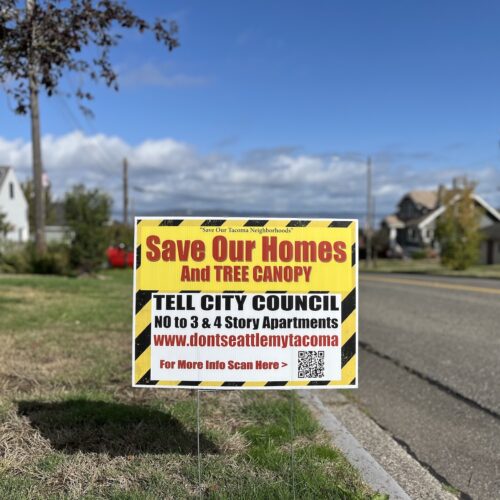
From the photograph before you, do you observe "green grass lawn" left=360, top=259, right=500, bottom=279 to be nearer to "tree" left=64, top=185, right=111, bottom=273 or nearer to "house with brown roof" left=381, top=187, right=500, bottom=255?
"tree" left=64, top=185, right=111, bottom=273

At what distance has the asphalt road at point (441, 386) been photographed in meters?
4.88

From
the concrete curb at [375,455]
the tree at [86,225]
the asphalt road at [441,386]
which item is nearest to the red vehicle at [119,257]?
the tree at [86,225]

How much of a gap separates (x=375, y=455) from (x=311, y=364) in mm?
1356

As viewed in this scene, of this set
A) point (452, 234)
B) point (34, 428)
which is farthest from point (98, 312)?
point (452, 234)

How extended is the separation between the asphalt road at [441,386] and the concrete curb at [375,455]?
0.22 metres

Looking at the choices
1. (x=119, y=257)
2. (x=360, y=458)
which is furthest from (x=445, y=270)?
(x=360, y=458)

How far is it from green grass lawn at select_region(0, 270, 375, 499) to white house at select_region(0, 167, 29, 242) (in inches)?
1695

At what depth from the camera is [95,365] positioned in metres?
6.50

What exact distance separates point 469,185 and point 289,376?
130 feet

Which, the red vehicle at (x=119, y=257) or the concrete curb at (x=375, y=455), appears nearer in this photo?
the concrete curb at (x=375, y=455)

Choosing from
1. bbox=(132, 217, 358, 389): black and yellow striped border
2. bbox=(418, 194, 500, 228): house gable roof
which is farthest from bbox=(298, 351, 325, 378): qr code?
bbox=(418, 194, 500, 228): house gable roof

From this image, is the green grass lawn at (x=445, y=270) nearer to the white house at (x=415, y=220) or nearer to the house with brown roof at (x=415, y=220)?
the white house at (x=415, y=220)

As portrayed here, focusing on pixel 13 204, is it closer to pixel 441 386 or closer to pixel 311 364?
pixel 441 386

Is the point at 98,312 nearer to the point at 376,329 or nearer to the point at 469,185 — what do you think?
the point at 376,329
